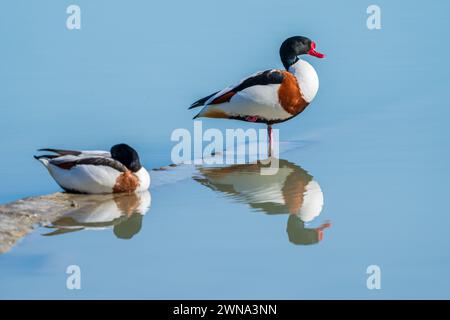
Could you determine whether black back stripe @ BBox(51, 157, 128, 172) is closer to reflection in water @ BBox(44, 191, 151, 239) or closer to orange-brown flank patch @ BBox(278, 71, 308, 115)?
reflection in water @ BBox(44, 191, 151, 239)

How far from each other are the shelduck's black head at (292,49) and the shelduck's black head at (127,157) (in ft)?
10.9

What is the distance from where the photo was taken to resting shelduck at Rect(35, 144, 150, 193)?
33.4 ft

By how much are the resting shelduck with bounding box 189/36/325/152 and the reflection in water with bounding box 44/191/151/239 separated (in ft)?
8.22

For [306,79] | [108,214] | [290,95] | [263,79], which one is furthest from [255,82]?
[108,214]

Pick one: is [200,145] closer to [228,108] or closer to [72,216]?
[228,108]

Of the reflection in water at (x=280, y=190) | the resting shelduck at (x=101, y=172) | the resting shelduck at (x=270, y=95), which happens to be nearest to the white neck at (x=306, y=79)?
the resting shelduck at (x=270, y=95)

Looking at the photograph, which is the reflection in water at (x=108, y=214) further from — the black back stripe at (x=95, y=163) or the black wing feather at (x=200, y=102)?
the black wing feather at (x=200, y=102)

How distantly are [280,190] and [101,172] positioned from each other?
6.74 feet

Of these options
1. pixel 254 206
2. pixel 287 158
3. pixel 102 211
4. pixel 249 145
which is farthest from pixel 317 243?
pixel 249 145

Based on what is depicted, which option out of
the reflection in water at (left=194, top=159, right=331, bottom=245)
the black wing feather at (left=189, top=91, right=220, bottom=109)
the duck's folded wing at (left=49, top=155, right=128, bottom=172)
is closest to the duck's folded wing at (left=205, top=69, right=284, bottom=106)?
the black wing feather at (left=189, top=91, right=220, bottom=109)

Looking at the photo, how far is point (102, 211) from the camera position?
9.66 metres

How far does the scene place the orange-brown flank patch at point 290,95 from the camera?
40.2 feet

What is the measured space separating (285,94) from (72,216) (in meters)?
3.99

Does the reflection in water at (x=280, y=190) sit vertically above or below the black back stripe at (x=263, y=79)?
below
